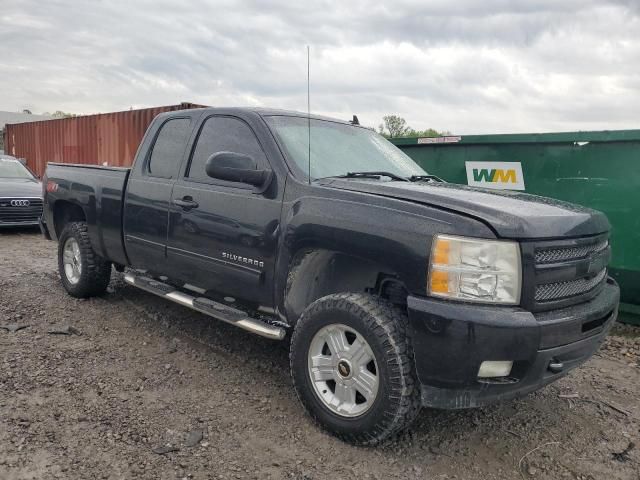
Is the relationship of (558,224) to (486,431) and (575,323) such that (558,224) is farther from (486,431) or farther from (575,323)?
(486,431)

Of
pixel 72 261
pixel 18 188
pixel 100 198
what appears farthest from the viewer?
pixel 18 188

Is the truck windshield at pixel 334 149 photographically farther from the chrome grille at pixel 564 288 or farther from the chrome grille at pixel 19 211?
the chrome grille at pixel 19 211

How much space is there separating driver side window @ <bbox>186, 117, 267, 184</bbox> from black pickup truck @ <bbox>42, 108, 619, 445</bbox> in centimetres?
1

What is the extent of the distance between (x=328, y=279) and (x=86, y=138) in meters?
14.5

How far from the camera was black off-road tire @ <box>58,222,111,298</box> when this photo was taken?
4.97m

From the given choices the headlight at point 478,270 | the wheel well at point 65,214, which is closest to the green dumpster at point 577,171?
the headlight at point 478,270

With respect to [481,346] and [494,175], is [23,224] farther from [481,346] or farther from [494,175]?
[481,346]

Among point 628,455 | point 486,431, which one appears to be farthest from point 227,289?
point 628,455

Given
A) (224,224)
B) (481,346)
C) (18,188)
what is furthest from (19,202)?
(481,346)

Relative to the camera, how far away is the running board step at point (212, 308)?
3.18m

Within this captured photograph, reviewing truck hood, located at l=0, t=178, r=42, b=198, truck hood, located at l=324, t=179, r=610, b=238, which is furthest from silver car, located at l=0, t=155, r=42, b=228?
truck hood, located at l=324, t=179, r=610, b=238

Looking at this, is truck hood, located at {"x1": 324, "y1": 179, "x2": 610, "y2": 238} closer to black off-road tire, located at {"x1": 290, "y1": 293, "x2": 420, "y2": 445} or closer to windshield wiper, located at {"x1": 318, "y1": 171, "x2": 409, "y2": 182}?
windshield wiper, located at {"x1": 318, "y1": 171, "x2": 409, "y2": 182}

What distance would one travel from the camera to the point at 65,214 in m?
5.48

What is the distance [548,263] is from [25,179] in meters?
10.2
